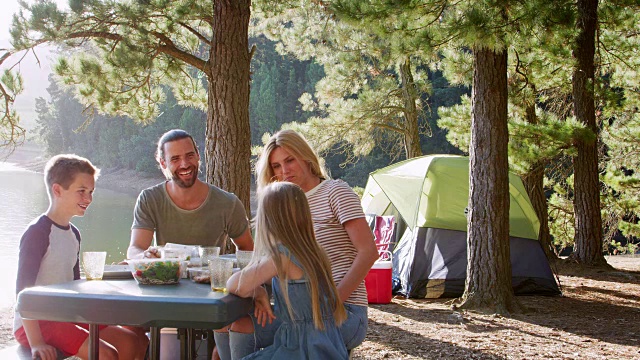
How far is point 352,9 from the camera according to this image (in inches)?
193

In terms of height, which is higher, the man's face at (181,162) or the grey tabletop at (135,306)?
the man's face at (181,162)

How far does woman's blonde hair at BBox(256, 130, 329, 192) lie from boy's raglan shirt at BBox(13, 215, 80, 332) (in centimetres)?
68

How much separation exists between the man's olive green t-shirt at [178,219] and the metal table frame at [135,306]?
0.89 meters

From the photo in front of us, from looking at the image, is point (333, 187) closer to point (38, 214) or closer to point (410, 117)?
point (410, 117)

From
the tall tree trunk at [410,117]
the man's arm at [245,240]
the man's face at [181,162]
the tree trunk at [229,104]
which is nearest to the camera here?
the man's face at [181,162]

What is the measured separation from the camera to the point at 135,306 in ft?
5.96

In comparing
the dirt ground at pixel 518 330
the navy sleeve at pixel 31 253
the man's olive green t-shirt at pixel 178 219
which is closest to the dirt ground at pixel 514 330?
the dirt ground at pixel 518 330

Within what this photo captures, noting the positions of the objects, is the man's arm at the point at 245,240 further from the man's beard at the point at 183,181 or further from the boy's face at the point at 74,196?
the boy's face at the point at 74,196

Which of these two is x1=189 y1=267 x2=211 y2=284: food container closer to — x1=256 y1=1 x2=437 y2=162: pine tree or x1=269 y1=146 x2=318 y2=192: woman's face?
x1=269 y1=146 x2=318 y2=192: woman's face

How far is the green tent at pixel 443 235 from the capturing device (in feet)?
20.6

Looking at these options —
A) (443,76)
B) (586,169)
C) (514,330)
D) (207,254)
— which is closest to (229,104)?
(514,330)

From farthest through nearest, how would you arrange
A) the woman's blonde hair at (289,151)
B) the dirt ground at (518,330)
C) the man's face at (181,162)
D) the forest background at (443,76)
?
the forest background at (443,76) < the dirt ground at (518,330) < the man's face at (181,162) < the woman's blonde hair at (289,151)

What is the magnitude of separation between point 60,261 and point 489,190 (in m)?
3.55

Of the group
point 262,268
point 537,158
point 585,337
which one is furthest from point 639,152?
point 262,268
